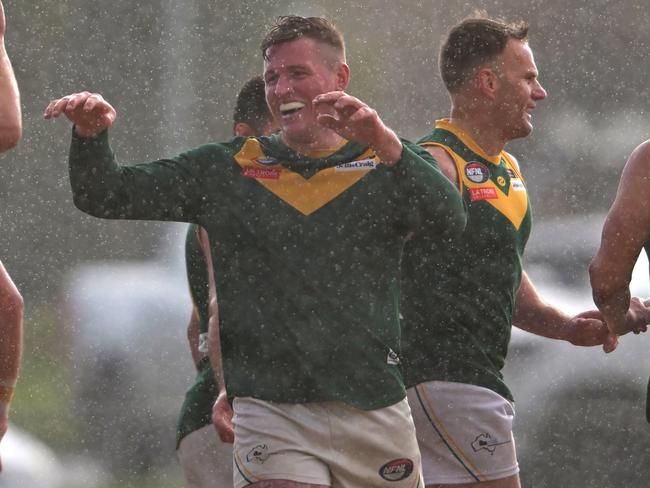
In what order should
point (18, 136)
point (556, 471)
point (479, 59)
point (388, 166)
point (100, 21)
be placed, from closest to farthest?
point (18, 136) → point (388, 166) → point (479, 59) → point (556, 471) → point (100, 21)

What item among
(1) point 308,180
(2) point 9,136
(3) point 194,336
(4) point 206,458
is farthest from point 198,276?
(2) point 9,136

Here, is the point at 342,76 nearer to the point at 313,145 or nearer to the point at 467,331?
the point at 313,145

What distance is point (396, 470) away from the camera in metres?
4.79

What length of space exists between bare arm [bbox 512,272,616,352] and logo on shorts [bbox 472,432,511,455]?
0.71 m

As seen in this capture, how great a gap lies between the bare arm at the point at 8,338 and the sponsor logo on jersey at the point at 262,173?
2.64 ft

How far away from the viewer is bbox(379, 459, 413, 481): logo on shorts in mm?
4770

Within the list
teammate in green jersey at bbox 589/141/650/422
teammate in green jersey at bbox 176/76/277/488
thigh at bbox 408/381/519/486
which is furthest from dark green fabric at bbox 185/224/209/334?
teammate in green jersey at bbox 589/141/650/422

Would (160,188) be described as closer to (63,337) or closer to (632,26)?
(63,337)

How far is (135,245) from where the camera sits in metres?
12.4

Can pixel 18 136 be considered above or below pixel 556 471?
above

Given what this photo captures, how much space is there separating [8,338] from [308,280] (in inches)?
37.1

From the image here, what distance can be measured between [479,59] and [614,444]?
4779 mm

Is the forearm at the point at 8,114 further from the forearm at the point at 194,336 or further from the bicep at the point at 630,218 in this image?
the forearm at the point at 194,336

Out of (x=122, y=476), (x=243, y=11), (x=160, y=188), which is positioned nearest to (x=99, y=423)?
(x=122, y=476)
